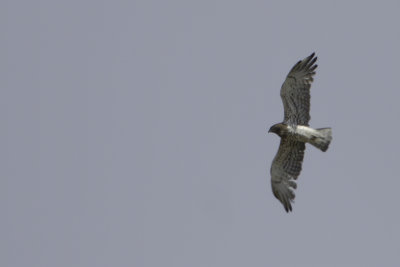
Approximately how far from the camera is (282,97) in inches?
580

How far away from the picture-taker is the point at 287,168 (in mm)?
14891

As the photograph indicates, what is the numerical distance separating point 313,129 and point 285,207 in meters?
2.09

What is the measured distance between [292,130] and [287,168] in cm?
105

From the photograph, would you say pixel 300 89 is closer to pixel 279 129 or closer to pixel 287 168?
pixel 279 129

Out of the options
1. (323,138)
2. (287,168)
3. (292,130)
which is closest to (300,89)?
(292,130)

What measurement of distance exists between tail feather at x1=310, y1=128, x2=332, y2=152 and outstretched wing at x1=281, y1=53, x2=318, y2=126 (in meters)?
0.60

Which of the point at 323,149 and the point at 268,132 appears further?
the point at 268,132

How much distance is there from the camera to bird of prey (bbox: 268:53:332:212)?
14.6 meters

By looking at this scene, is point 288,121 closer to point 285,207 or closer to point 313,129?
point 313,129

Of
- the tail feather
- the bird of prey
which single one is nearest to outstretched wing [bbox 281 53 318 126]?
the bird of prey

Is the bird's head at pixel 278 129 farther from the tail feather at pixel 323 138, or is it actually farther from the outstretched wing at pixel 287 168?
the tail feather at pixel 323 138

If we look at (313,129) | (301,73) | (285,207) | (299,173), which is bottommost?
(285,207)

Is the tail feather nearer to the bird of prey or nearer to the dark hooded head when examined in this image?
the bird of prey

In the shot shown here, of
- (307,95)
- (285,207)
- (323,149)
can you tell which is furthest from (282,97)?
(285,207)
